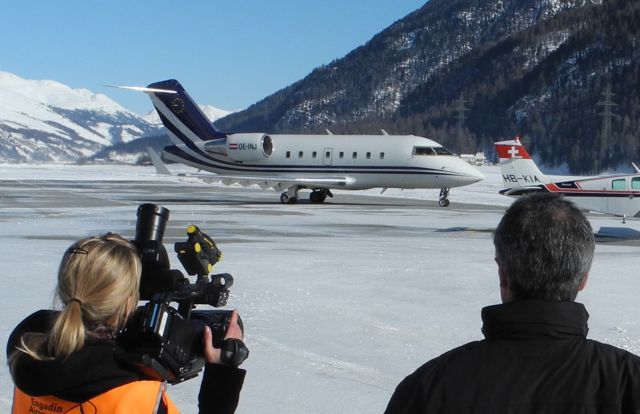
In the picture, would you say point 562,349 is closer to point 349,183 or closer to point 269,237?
point 269,237

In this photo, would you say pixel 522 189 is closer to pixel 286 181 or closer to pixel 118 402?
pixel 286 181

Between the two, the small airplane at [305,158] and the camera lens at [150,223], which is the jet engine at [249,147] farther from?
the camera lens at [150,223]

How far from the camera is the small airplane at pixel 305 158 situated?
31750 millimetres

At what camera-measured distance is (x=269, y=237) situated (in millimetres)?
17953

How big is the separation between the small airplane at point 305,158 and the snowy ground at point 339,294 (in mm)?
9110

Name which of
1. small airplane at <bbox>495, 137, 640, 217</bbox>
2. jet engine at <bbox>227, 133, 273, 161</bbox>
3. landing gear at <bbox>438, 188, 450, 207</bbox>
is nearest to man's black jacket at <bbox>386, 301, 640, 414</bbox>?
small airplane at <bbox>495, 137, 640, 217</bbox>

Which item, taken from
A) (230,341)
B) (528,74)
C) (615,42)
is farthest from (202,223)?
(528,74)

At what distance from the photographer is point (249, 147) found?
112 feet

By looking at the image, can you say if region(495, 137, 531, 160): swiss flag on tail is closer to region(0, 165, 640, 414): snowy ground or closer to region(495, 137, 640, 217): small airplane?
region(495, 137, 640, 217): small airplane

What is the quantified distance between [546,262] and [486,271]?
10229mm

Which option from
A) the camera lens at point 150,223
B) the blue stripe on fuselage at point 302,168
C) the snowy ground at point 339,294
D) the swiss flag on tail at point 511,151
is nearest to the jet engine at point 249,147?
the blue stripe on fuselage at point 302,168

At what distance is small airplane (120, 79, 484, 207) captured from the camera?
31.8m

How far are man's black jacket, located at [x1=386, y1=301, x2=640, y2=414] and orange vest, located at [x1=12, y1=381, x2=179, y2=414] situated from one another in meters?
0.71

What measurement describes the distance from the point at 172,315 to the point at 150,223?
0.62 m
